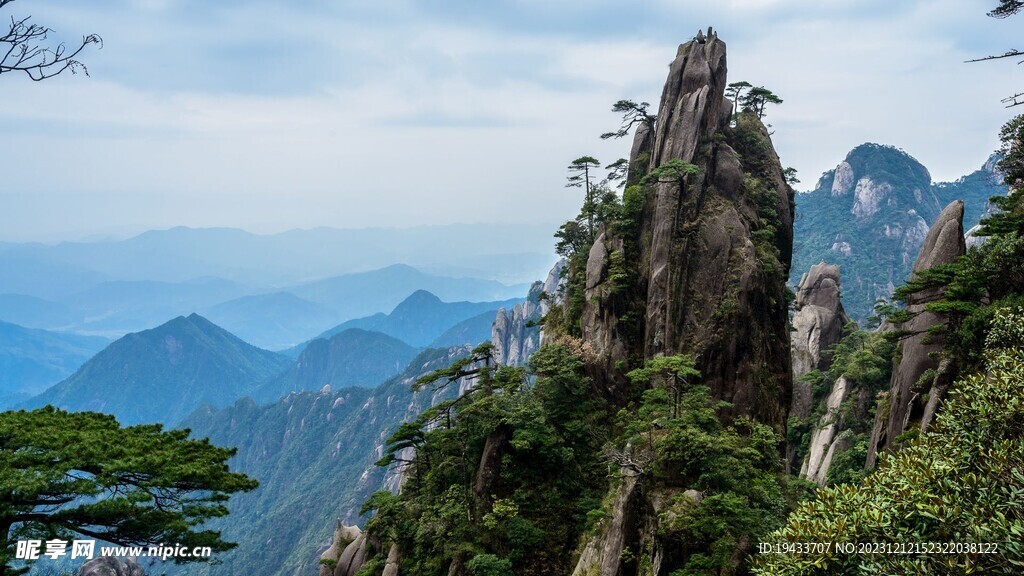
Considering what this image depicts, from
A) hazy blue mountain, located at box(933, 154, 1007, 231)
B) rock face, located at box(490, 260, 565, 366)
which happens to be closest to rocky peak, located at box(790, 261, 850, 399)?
rock face, located at box(490, 260, 565, 366)

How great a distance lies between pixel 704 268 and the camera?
27469 mm

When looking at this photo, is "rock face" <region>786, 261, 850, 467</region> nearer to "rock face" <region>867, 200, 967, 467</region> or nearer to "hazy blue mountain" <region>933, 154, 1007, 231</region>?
"rock face" <region>867, 200, 967, 467</region>

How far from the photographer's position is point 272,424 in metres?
160

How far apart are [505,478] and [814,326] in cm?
3764

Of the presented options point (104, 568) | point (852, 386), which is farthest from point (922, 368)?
point (104, 568)

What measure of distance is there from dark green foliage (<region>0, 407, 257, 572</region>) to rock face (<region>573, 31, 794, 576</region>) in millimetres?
19165

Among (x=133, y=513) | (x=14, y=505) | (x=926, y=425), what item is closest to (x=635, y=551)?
(x=926, y=425)

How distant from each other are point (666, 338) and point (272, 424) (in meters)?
157

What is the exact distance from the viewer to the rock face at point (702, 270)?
26.7 m

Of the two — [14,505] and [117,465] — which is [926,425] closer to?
[117,465]

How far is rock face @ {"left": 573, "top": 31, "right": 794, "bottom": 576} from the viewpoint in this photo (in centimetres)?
2669

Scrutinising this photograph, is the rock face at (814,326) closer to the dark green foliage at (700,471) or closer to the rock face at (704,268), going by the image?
the rock face at (704,268)

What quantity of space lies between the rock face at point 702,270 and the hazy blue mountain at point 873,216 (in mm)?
84418

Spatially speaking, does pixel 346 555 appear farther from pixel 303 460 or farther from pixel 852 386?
pixel 303 460
